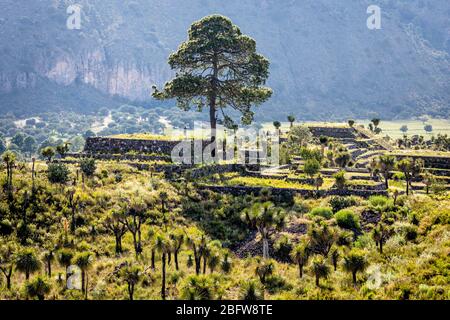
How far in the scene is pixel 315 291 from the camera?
36594 mm

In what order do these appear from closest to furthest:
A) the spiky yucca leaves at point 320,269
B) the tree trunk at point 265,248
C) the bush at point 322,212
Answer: the spiky yucca leaves at point 320,269, the tree trunk at point 265,248, the bush at point 322,212

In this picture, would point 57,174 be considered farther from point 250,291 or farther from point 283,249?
point 250,291

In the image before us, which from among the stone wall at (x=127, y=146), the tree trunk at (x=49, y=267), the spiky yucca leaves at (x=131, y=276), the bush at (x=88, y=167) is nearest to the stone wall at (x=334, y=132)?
the stone wall at (x=127, y=146)

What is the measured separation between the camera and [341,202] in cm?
5328

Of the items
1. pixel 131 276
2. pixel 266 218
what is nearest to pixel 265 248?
pixel 266 218

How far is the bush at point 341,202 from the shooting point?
5294 centimetres

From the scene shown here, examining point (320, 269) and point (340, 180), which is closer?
point (320, 269)

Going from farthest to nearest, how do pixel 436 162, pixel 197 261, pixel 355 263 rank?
pixel 436 162 < pixel 197 261 < pixel 355 263

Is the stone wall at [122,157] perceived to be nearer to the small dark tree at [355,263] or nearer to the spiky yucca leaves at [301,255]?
the spiky yucca leaves at [301,255]

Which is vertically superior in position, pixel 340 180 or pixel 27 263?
pixel 340 180

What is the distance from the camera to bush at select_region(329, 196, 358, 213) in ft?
174

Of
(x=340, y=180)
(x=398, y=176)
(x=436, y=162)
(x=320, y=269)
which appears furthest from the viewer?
(x=436, y=162)
